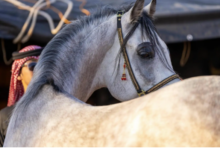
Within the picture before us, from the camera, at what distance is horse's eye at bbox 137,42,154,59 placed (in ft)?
4.94

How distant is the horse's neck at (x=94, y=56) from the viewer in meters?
1.52

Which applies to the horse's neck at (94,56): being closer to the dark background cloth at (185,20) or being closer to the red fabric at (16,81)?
the red fabric at (16,81)

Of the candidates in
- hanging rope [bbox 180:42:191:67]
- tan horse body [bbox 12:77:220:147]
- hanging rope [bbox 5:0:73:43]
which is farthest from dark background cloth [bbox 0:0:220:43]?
tan horse body [bbox 12:77:220:147]

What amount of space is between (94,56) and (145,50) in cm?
28

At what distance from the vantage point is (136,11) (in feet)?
5.05

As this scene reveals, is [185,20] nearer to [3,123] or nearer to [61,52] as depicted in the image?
[61,52]

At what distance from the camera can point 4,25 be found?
8.43 ft

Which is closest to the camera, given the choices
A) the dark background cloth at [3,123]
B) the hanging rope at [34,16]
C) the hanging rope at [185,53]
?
the dark background cloth at [3,123]

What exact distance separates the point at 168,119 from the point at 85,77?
884 millimetres

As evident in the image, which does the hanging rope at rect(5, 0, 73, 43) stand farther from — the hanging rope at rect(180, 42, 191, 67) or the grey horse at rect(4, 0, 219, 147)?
the hanging rope at rect(180, 42, 191, 67)

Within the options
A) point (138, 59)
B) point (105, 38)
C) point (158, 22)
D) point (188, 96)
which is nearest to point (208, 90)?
point (188, 96)

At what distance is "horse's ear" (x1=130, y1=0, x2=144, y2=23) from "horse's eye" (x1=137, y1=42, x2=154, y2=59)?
0.15 metres

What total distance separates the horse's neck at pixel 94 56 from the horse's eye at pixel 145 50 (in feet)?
0.55

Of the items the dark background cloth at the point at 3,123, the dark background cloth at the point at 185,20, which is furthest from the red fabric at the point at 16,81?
the dark background cloth at the point at 185,20
